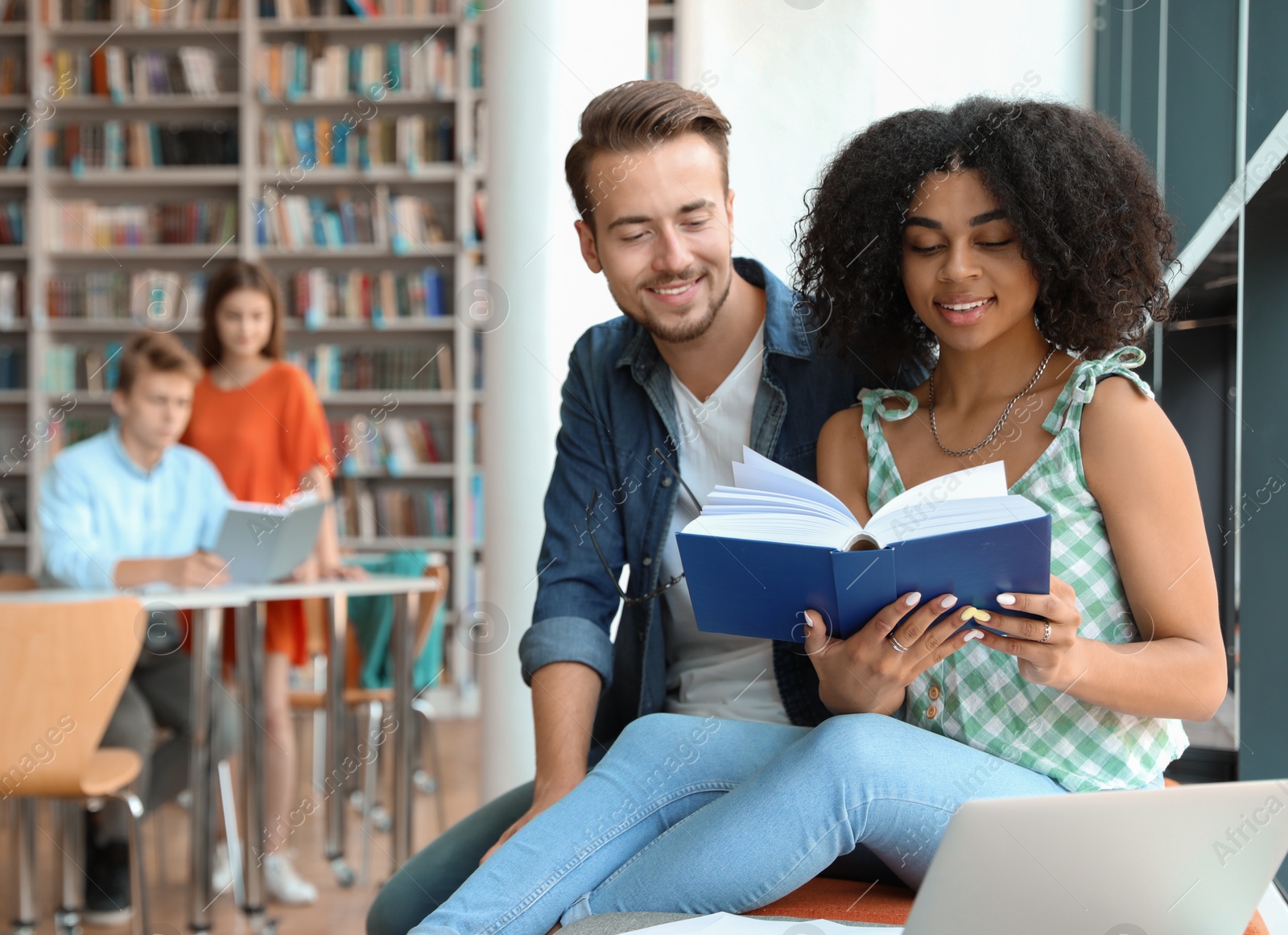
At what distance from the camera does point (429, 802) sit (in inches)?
147

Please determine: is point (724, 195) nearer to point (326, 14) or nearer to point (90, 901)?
point (90, 901)

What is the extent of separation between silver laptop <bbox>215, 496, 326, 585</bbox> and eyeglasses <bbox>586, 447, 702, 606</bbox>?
4.38 feet

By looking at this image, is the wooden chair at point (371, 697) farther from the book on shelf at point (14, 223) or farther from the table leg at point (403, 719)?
the book on shelf at point (14, 223)

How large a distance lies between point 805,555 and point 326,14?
4.89 m

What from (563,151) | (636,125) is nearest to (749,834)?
(636,125)

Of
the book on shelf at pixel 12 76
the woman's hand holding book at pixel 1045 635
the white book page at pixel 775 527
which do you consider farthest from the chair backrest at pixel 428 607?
the book on shelf at pixel 12 76

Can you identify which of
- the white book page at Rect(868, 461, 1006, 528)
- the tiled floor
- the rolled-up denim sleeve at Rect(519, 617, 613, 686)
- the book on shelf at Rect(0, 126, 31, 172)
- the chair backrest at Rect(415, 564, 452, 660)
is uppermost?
the book on shelf at Rect(0, 126, 31, 172)

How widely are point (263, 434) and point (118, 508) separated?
44 cm

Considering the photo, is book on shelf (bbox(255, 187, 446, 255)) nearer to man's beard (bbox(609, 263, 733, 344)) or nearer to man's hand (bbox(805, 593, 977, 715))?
man's beard (bbox(609, 263, 733, 344))

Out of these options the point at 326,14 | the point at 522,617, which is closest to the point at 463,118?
the point at 326,14

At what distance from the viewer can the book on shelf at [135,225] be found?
510 cm

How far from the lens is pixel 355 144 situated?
5113mm

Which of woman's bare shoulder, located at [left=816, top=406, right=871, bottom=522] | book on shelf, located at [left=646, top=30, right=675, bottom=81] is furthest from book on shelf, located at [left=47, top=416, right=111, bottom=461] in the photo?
woman's bare shoulder, located at [left=816, top=406, right=871, bottom=522]

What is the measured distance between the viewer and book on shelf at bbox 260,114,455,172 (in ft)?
16.6
